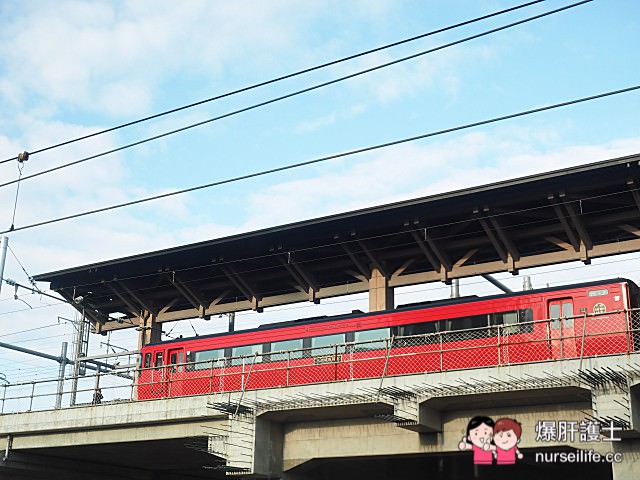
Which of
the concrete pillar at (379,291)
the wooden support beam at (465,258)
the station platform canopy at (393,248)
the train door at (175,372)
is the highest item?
the station platform canopy at (393,248)

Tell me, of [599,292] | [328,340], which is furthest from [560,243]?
[328,340]

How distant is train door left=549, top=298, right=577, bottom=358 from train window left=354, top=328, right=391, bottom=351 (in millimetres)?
5788

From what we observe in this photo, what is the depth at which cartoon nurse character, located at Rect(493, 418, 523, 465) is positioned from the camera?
72.3ft

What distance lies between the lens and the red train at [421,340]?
79.6ft

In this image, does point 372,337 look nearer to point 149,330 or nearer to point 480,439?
point 480,439

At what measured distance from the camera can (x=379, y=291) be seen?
35.6 metres

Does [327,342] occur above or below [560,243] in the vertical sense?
below

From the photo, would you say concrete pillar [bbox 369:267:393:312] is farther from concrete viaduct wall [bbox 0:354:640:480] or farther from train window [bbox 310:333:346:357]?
concrete viaduct wall [bbox 0:354:640:480]

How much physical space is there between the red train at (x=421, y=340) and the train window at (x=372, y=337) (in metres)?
0.04

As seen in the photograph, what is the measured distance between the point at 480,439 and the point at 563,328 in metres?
4.48

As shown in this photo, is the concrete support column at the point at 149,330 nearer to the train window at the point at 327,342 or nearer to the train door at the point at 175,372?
the train door at the point at 175,372

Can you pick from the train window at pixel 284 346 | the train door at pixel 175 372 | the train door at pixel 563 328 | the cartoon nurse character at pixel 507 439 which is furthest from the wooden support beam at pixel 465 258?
the cartoon nurse character at pixel 507 439

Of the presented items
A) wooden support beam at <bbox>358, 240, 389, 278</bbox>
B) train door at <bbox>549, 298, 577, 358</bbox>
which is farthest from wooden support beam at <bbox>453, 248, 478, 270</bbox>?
train door at <bbox>549, 298, 577, 358</bbox>

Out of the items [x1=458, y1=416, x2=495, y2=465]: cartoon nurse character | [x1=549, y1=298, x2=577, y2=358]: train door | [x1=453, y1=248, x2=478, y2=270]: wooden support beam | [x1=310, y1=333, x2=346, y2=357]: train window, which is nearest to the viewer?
[x1=458, y1=416, x2=495, y2=465]: cartoon nurse character
